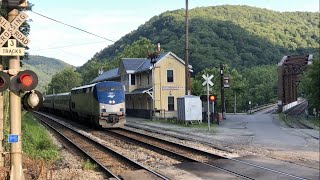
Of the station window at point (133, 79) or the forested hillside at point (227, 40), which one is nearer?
the station window at point (133, 79)

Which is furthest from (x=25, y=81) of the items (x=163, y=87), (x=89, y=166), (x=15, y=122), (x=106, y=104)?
(x=163, y=87)

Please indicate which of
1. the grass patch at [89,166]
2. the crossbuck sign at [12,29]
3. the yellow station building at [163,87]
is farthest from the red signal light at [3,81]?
the yellow station building at [163,87]

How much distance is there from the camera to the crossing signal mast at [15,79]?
6.98 meters

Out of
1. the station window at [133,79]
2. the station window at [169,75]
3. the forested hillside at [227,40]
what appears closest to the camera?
the station window at [169,75]

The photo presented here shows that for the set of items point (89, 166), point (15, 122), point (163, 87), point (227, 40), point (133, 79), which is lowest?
point (89, 166)

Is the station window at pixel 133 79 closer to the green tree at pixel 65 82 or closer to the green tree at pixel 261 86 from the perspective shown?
the green tree at pixel 261 86

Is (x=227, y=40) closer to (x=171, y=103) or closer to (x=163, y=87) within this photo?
(x=171, y=103)

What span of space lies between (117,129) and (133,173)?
17317 millimetres

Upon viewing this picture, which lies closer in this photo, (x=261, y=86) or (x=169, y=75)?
(x=169, y=75)

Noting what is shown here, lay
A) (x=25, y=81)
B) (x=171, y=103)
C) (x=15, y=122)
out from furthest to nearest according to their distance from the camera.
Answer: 1. (x=171, y=103)
2. (x=15, y=122)
3. (x=25, y=81)

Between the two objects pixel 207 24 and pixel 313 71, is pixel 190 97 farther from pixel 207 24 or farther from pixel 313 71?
pixel 207 24

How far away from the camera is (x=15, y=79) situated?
23.1 ft

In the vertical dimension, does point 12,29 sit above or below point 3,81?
above

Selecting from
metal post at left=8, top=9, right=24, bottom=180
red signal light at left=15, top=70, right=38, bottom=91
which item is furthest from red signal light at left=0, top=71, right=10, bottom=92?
metal post at left=8, top=9, right=24, bottom=180
